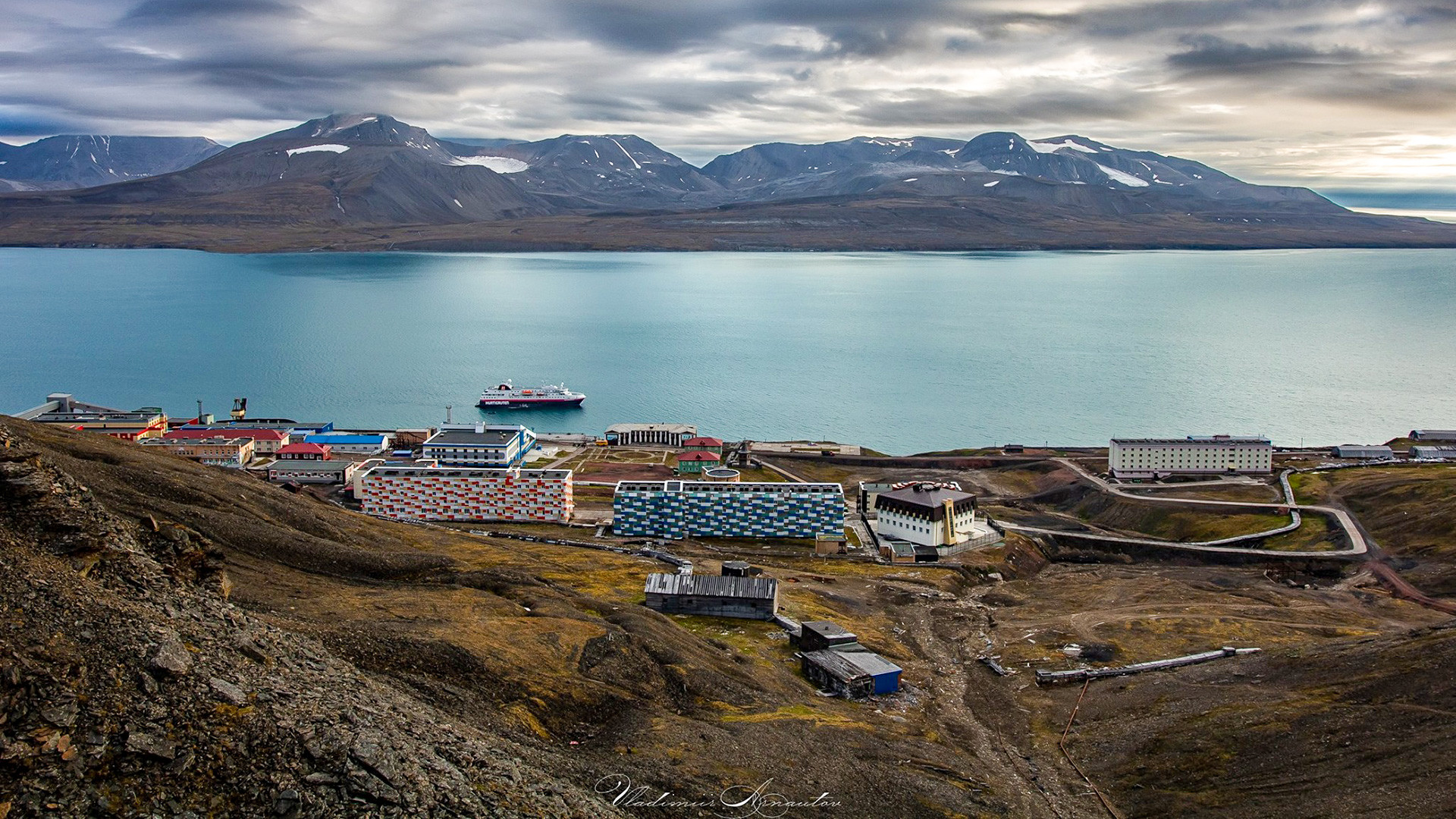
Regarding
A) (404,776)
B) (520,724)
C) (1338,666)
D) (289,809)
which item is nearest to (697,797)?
(520,724)

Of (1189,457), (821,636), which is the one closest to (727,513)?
(821,636)

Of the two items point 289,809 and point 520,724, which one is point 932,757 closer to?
point 520,724

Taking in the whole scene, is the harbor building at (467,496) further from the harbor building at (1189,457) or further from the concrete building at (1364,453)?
the concrete building at (1364,453)

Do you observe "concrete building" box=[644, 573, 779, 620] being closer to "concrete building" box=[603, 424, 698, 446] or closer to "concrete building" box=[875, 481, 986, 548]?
"concrete building" box=[875, 481, 986, 548]

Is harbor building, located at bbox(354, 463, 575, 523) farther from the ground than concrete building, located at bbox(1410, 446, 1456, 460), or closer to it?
closer to it

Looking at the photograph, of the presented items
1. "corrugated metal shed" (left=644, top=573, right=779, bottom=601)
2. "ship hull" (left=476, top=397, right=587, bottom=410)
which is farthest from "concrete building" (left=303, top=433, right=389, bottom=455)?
"corrugated metal shed" (left=644, top=573, right=779, bottom=601)

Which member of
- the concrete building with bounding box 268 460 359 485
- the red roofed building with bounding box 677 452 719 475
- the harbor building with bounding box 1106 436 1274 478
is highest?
the harbor building with bounding box 1106 436 1274 478

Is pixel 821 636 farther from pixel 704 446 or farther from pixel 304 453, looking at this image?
pixel 304 453
